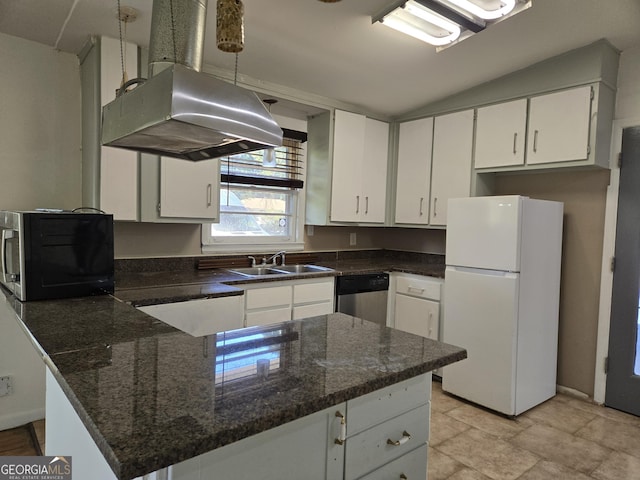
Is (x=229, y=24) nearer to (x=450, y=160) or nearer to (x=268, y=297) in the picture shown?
(x=268, y=297)

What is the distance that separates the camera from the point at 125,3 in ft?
6.89

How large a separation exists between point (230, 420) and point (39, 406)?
2456 mm

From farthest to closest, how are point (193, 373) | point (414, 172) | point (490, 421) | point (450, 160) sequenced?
point (414, 172) → point (450, 160) → point (490, 421) → point (193, 373)

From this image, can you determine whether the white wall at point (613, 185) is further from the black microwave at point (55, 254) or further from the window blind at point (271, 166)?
the black microwave at point (55, 254)

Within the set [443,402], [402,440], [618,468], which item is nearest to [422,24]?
[402,440]

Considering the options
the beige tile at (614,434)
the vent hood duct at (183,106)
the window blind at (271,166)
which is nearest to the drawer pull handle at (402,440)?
the vent hood duct at (183,106)

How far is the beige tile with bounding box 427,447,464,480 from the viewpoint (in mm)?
2135

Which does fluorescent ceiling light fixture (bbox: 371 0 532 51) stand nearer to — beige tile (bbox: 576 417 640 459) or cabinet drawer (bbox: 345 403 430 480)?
cabinet drawer (bbox: 345 403 430 480)

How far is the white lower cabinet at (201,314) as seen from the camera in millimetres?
2246

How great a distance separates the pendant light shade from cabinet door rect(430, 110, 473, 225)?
259 cm

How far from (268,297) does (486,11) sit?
7.35ft

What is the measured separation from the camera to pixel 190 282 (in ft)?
8.66

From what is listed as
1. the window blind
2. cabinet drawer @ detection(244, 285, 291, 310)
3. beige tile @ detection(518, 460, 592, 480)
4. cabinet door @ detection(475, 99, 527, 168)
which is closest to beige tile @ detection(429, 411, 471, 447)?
beige tile @ detection(518, 460, 592, 480)

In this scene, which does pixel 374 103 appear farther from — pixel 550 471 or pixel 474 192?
pixel 550 471
